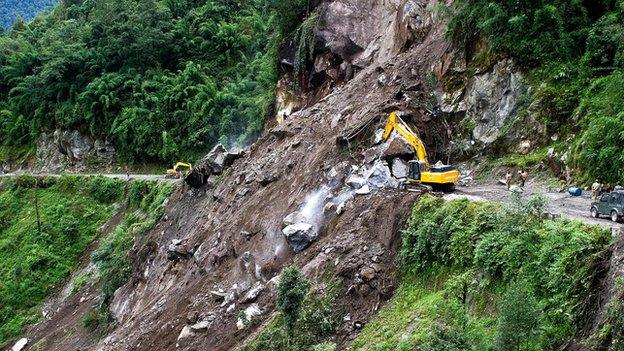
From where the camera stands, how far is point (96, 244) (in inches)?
1449

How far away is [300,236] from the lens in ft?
56.6

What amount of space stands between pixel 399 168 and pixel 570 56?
22.2 feet

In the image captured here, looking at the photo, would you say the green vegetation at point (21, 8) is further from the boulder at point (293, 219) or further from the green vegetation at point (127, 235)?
the boulder at point (293, 219)

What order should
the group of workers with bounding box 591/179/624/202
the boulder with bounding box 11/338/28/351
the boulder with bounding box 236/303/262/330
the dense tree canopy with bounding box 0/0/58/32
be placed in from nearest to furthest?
the group of workers with bounding box 591/179/624/202
the boulder with bounding box 236/303/262/330
the boulder with bounding box 11/338/28/351
the dense tree canopy with bounding box 0/0/58/32

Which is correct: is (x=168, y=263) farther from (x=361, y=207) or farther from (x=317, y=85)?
(x=317, y=85)

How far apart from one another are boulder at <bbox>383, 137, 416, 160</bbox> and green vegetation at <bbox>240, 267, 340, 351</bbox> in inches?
185

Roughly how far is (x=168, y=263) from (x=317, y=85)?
13315 millimetres

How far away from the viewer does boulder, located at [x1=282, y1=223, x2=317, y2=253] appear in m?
17.2

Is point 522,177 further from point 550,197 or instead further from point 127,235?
point 127,235

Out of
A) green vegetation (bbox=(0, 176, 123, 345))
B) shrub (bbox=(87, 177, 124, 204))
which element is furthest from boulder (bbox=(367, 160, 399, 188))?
shrub (bbox=(87, 177, 124, 204))

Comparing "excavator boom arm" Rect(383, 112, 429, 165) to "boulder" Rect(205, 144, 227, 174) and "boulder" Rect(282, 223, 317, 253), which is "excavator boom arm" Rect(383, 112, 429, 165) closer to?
"boulder" Rect(282, 223, 317, 253)

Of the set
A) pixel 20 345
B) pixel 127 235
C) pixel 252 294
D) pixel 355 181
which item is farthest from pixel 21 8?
pixel 252 294

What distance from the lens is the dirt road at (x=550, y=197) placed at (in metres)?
13.4

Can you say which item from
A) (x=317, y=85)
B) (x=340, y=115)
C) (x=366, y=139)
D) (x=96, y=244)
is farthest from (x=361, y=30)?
(x=96, y=244)
